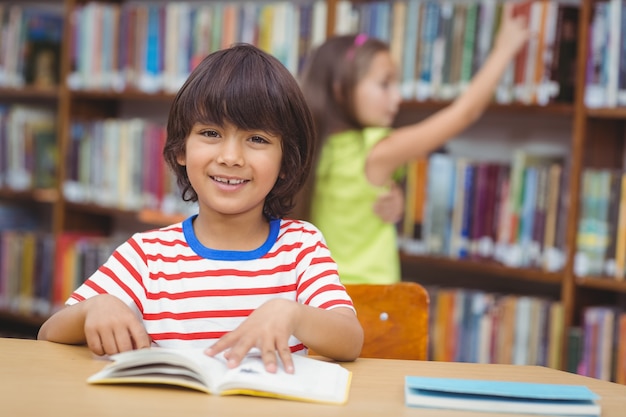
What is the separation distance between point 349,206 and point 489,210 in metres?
0.56

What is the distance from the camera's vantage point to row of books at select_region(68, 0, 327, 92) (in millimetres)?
2830

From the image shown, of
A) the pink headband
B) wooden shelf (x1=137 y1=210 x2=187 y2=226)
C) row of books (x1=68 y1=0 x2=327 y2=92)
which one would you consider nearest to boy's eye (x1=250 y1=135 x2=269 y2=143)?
the pink headband

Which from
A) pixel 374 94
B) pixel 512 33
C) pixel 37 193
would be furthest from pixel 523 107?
pixel 37 193

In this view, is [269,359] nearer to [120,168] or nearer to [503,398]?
[503,398]

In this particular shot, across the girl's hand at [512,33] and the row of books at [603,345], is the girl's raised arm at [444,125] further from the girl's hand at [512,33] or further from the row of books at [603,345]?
the row of books at [603,345]

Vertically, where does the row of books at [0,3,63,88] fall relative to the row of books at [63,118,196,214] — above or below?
above

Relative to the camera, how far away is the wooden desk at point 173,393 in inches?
33.8

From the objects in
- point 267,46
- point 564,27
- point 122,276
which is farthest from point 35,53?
point 122,276

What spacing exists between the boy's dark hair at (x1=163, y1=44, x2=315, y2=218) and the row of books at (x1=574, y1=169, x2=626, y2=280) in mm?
1206

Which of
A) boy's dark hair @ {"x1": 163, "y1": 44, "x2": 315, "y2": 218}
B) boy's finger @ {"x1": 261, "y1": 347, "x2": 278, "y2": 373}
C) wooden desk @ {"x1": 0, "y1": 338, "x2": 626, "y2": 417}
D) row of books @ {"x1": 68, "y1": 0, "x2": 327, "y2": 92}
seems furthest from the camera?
row of books @ {"x1": 68, "y1": 0, "x2": 327, "y2": 92}

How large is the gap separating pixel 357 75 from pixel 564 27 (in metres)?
0.62

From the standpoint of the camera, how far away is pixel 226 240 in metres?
1.27

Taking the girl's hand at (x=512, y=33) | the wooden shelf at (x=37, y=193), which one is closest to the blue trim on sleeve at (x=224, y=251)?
the girl's hand at (x=512, y=33)

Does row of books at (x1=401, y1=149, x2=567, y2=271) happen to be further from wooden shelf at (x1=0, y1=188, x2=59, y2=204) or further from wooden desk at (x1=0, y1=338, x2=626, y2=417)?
wooden shelf at (x1=0, y1=188, x2=59, y2=204)
